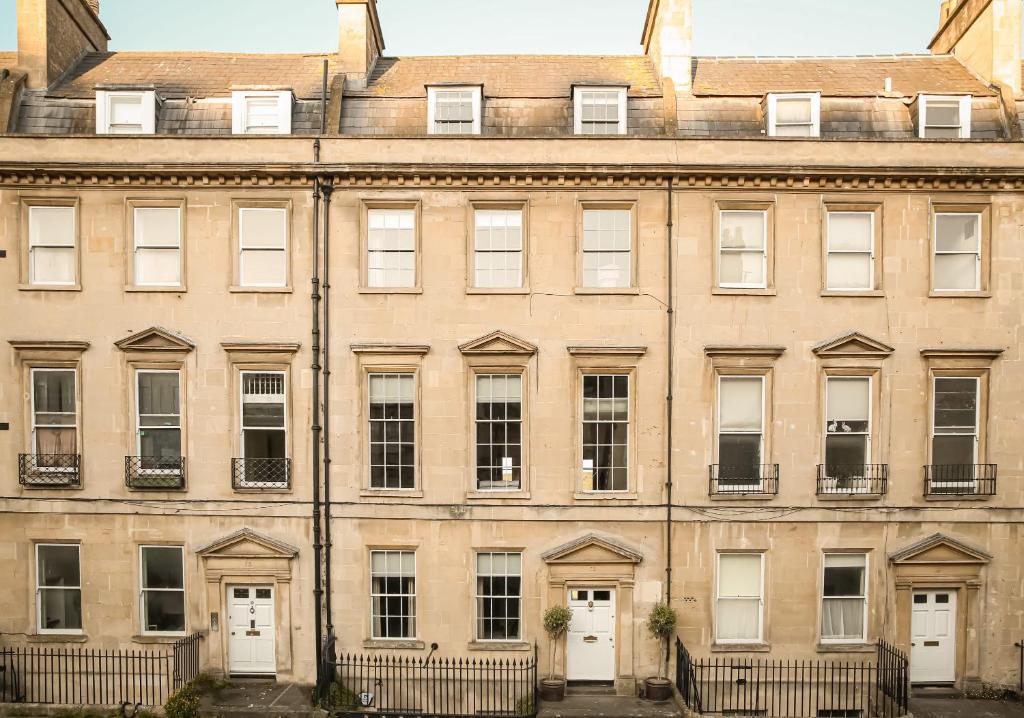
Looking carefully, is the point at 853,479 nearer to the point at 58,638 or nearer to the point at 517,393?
the point at 517,393

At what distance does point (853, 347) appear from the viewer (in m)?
13.9

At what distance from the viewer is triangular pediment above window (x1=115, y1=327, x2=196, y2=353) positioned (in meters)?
13.9

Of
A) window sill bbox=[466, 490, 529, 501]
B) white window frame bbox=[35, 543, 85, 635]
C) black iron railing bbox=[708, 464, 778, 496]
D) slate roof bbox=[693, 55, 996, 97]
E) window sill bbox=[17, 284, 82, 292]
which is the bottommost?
white window frame bbox=[35, 543, 85, 635]

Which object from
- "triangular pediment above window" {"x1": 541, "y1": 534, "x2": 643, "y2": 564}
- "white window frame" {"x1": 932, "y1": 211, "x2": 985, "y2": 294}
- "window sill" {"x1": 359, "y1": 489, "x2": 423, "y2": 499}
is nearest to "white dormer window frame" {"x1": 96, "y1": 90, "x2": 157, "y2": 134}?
"window sill" {"x1": 359, "y1": 489, "x2": 423, "y2": 499}

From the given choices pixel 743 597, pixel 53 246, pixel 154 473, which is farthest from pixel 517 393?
pixel 53 246

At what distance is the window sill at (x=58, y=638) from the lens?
14.2 m

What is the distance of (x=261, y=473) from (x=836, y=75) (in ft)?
55.2

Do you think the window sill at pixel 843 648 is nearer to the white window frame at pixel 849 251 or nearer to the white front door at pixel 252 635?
the white window frame at pixel 849 251

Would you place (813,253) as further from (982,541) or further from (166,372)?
(166,372)

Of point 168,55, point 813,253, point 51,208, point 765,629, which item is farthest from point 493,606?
point 168,55

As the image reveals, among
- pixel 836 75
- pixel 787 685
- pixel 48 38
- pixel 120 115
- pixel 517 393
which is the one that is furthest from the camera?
pixel 836 75

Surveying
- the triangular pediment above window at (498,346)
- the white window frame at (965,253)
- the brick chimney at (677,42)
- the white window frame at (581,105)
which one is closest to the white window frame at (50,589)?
the triangular pediment above window at (498,346)

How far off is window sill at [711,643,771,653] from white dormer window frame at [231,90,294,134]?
14705 millimetres

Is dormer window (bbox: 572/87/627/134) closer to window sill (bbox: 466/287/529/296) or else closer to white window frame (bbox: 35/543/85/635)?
window sill (bbox: 466/287/529/296)
